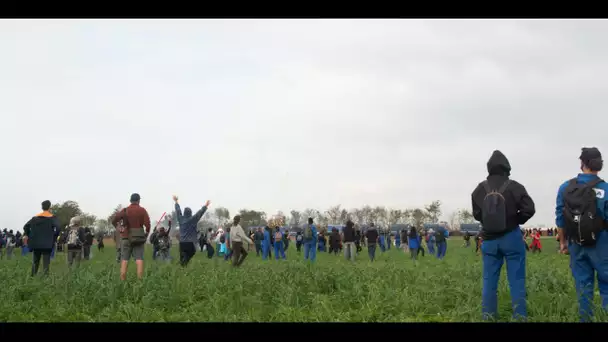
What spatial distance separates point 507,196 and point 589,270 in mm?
1144

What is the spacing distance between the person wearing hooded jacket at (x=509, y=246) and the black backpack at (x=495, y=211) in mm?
23

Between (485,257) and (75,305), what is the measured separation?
5393mm

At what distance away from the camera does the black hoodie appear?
549cm

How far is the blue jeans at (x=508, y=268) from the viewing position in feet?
18.0

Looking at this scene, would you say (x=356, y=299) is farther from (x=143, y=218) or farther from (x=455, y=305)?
(x=143, y=218)

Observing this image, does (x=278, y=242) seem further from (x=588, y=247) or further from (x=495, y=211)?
(x=588, y=247)

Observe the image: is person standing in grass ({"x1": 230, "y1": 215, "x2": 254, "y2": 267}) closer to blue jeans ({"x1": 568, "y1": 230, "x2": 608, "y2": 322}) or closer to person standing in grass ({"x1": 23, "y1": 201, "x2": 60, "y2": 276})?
person standing in grass ({"x1": 23, "y1": 201, "x2": 60, "y2": 276})

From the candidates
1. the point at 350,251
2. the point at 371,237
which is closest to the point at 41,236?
the point at 350,251

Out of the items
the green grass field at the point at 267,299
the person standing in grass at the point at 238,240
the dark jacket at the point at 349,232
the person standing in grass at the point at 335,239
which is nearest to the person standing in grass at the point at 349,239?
the dark jacket at the point at 349,232

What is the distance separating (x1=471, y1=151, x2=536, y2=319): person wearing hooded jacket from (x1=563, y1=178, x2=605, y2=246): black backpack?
0.38m

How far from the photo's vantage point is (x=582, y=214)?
5285mm

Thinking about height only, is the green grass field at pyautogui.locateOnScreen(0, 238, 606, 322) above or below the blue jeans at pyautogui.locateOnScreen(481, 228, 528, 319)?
below

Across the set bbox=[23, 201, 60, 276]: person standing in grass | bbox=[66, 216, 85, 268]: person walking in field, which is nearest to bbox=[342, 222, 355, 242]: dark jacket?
bbox=[66, 216, 85, 268]: person walking in field
